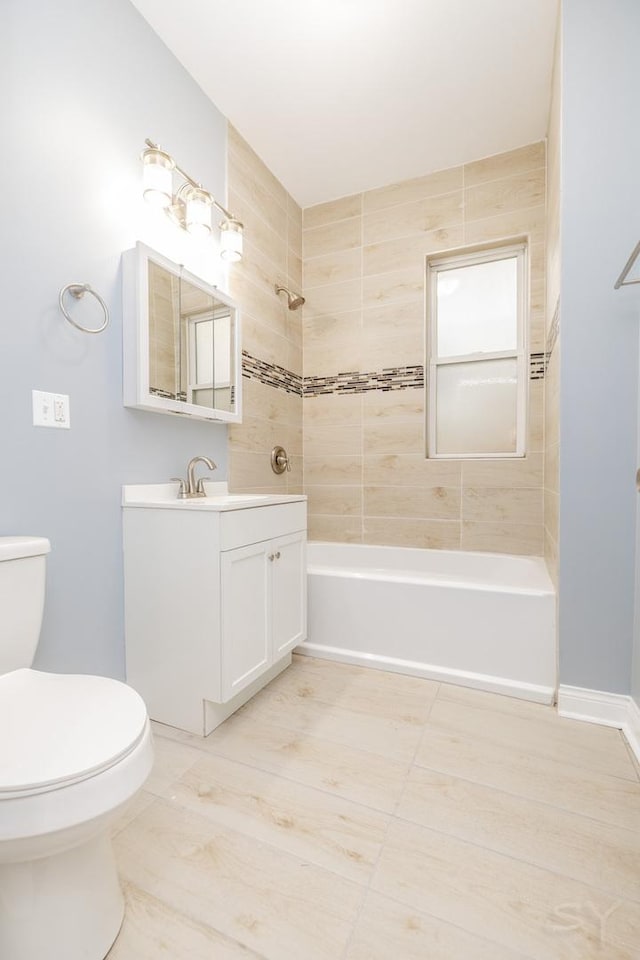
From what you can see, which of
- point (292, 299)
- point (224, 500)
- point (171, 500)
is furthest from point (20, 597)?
point (292, 299)

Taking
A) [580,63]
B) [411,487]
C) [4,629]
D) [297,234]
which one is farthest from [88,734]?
[297,234]

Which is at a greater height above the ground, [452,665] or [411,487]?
[411,487]

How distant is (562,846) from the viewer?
1038mm

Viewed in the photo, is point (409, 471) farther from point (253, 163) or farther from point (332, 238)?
point (253, 163)

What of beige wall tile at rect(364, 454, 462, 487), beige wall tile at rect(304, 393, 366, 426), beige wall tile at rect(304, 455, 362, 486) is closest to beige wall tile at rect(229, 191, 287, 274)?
beige wall tile at rect(304, 393, 366, 426)

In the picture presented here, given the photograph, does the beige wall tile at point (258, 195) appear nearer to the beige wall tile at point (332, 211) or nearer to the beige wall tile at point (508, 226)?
the beige wall tile at point (332, 211)

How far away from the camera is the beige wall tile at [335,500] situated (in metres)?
2.83

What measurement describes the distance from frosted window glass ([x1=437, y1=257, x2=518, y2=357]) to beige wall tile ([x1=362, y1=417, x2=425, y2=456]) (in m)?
0.51

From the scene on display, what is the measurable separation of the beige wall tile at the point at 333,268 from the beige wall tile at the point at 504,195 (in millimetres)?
693

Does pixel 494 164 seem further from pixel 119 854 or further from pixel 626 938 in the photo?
pixel 119 854

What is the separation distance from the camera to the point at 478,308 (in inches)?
104

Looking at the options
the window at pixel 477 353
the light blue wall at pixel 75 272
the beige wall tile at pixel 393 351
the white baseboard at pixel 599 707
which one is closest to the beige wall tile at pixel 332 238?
the window at pixel 477 353

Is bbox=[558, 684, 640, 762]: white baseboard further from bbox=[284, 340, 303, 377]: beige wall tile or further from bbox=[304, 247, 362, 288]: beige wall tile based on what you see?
bbox=[304, 247, 362, 288]: beige wall tile

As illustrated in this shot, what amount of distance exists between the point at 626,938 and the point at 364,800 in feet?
1.91
